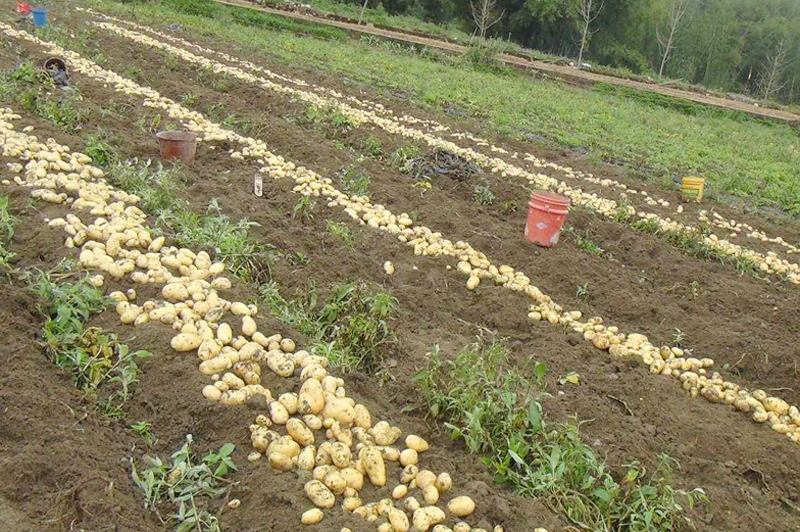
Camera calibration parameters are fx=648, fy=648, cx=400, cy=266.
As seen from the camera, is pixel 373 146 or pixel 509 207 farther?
pixel 373 146

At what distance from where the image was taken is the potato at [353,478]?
8.00ft

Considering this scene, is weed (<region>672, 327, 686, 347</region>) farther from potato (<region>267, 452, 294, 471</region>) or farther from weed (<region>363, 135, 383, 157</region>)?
weed (<region>363, 135, 383, 157</region>)

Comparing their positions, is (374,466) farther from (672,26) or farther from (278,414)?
(672,26)

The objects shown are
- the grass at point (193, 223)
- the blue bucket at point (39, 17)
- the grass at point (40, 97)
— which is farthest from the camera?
the blue bucket at point (39, 17)

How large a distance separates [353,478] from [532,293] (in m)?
2.57

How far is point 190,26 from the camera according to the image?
16031 mm

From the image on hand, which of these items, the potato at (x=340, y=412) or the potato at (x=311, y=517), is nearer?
the potato at (x=311, y=517)

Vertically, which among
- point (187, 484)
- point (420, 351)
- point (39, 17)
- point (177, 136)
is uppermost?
point (39, 17)

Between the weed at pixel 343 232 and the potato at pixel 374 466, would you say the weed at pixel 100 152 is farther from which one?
the potato at pixel 374 466

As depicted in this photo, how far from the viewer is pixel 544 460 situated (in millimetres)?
2771

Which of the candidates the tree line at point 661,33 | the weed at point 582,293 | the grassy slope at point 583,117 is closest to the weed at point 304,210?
the weed at point 582,293

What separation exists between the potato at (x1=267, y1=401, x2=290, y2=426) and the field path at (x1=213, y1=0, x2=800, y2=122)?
20135 millimetres

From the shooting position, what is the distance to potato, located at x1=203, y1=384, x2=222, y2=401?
272 cm

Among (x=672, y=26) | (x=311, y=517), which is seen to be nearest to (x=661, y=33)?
(x=672, y=26)
